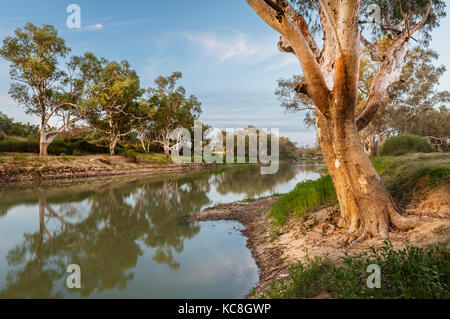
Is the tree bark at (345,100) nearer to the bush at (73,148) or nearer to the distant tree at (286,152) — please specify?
the bush at (73,148)

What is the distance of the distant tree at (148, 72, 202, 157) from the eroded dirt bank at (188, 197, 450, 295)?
100 feet

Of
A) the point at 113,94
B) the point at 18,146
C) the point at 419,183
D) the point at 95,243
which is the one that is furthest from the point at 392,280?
the point at 18,146

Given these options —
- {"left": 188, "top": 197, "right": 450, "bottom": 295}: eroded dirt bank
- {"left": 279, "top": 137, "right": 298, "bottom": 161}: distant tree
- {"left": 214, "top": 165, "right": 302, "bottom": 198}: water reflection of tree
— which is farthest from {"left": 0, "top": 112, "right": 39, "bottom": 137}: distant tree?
{"left": 279, "top": 137, "right": 298, "bottom": 161}: distant tree

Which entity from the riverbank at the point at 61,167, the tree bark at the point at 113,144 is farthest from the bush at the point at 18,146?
the tree bark at the point at 113,144

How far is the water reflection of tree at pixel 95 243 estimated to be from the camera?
166 inches

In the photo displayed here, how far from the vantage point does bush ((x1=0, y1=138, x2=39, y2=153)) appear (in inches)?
966

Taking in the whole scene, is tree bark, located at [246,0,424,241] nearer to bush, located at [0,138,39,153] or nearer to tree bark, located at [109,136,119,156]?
bush, located at [0,138,39,153]

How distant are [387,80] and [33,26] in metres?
28.4

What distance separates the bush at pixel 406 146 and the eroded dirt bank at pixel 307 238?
11.5m

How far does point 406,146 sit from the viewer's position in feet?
48.6

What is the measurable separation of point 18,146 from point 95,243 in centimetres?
2667

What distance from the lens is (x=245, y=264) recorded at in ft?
15.8

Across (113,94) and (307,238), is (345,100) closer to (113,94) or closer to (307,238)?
(307,238)
